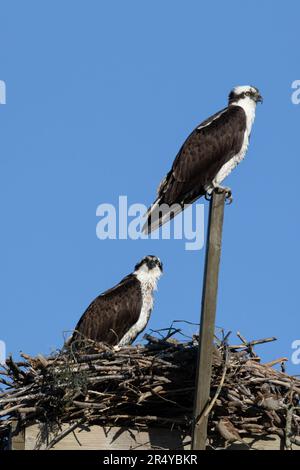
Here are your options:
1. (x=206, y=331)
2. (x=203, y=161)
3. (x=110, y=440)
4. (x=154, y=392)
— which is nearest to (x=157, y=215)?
(x=203, y=161)

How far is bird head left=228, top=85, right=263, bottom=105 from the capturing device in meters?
10.8

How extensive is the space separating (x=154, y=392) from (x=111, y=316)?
8.40ft

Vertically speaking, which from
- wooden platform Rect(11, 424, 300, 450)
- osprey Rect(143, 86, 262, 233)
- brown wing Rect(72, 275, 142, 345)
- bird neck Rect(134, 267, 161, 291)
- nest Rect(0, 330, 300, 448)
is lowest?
wooden platform Rect(11, 424, 300, 450)

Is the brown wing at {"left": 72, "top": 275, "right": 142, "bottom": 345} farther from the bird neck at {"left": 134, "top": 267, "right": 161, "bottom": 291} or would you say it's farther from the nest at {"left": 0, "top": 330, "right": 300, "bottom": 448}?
the nest at {"left": 0, "top": 330, "right": 300, "bottom": 448}

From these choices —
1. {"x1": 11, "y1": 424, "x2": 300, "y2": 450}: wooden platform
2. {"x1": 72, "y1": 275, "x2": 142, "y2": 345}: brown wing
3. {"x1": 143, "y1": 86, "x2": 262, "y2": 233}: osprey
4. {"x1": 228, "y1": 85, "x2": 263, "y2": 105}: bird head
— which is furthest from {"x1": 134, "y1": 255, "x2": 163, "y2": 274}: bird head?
{"x1": 11, "y1": 424, "x2": 300, "y2": 450}: wooden platform

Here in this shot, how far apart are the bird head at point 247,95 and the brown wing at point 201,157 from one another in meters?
0.57

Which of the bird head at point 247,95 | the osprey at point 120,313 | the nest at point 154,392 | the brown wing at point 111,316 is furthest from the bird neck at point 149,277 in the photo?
the nest at point 154,392

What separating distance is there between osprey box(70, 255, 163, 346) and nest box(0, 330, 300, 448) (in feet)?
5.80

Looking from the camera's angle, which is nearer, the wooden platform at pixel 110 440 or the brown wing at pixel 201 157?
the wooden platform at pixel 110 440

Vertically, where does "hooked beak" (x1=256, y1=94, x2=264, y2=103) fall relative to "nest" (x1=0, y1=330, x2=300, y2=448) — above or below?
above

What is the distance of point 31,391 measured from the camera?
788 centimetres

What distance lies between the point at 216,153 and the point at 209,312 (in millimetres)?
3888

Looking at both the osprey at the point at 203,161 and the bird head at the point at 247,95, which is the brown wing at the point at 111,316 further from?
the bird head at the point at 247,95

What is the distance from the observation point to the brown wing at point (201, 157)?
9.99 metres
